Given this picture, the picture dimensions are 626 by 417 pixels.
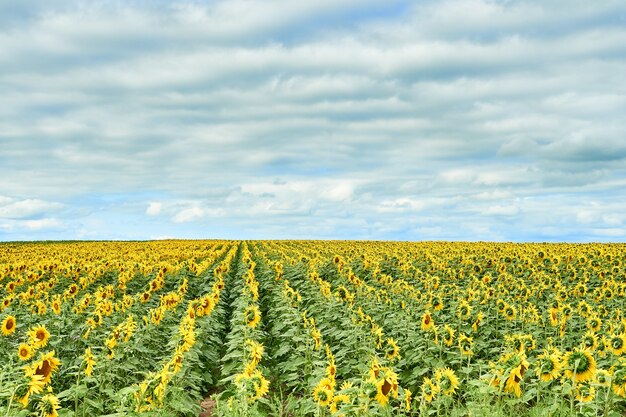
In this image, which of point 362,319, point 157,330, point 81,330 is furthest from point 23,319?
point 362,319

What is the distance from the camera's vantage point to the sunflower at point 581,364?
→ 6297 millimetres

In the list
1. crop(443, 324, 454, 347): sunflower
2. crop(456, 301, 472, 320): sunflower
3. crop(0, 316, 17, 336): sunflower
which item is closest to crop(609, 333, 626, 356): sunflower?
crop(443, 324, 454, 347): sunflower

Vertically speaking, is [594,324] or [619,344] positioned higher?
[619,344]

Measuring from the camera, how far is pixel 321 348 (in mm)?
9883

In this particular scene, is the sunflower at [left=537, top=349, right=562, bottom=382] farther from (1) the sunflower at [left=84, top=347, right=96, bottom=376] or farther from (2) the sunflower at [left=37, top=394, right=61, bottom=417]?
(1) the sunflower at [left=84, top=347, right=96, bottom=376]

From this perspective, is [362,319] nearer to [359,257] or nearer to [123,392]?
[123,392]

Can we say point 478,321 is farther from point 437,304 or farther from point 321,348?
point 321,348

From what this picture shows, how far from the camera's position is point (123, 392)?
6.49 meters

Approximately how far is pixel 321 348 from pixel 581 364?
179 inches

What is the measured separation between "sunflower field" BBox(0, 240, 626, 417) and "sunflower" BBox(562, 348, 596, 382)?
1 centimetres

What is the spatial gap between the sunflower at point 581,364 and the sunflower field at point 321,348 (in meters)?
0.01

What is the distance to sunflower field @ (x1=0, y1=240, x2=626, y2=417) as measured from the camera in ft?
21.8

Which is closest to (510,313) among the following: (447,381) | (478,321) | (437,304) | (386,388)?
(478,321)

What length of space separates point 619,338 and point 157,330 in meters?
8.92
